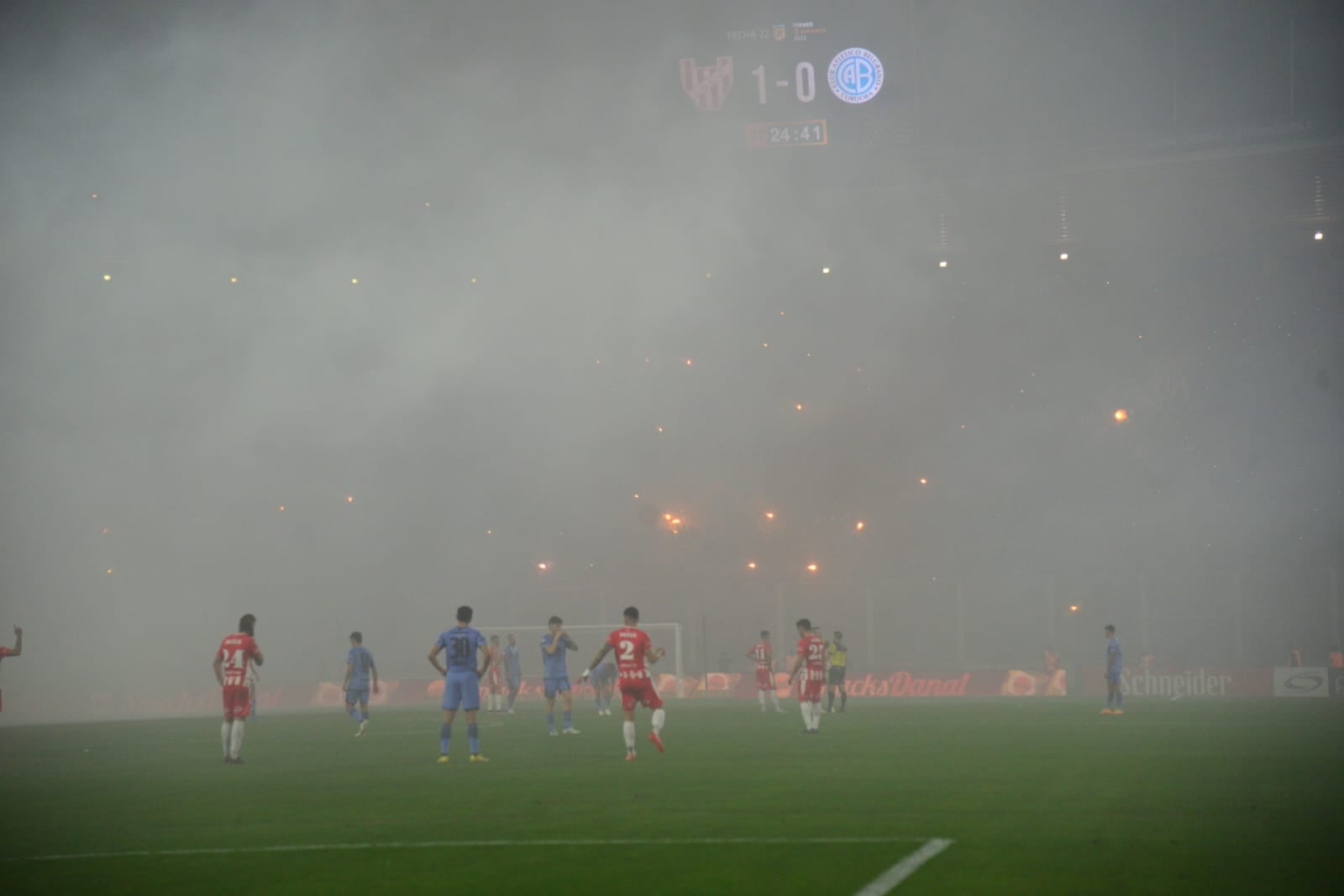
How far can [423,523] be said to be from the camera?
7181cm

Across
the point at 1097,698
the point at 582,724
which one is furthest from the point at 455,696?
the point at 1097,698

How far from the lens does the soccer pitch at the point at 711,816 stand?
8.78m

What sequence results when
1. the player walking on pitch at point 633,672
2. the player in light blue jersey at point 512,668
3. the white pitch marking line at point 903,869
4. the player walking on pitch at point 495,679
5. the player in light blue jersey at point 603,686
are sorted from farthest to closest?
the player walking on pitch at point 495,679 < the player in light blue jersey at point 512,668 < the player in light blue jersey at point 603,686 < the player walking on pitch at point 633,672 < the white pitch marking line at point 903,869

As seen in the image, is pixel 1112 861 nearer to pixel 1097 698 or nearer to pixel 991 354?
pixel 1097 698

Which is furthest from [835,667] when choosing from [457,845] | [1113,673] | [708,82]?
[708,82]

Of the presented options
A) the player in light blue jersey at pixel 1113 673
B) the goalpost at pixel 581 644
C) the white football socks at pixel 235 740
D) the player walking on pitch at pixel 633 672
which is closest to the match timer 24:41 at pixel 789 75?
the goalpost at pixel 581 644

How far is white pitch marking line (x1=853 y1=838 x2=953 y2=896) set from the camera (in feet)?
26.0

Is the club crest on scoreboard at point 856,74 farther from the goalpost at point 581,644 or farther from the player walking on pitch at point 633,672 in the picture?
the player walking on pitch at point 633,672

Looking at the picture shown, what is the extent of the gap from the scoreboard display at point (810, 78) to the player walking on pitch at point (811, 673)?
1344 inches

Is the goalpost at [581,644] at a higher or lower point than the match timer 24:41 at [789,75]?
lower

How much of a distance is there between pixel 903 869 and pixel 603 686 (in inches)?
1227

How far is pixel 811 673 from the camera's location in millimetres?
26203

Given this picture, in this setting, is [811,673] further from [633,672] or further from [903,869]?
[903,869]

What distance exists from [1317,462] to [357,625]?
48864 millimetres
